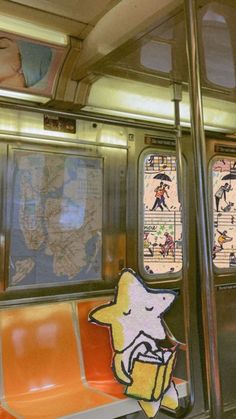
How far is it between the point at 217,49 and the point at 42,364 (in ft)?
6.53

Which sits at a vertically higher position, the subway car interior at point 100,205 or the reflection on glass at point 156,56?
the reflection on glass at point 156,56

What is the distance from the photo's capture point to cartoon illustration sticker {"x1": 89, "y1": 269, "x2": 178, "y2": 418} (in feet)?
7.12

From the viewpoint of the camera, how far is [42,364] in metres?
2.42

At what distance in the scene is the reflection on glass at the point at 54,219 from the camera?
2500mm

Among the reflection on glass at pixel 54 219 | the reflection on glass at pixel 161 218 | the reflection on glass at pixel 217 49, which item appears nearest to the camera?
the reflection on glass at pixel 217 49

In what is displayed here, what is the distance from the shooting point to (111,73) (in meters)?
2.57

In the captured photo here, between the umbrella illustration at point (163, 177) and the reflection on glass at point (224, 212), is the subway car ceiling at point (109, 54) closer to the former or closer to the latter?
the umbrella illustration at point (163, 177)

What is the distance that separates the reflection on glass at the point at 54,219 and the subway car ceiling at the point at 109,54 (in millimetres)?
361

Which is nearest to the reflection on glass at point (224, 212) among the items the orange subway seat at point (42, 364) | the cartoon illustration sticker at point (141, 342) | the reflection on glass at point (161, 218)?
the reflection on glass at point (161, 218)

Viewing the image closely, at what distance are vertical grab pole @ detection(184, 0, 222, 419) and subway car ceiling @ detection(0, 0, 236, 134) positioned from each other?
392 millimetres

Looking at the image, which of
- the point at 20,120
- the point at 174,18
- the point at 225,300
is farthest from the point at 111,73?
the point at 225,300

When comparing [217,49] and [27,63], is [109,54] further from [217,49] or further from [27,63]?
[217,49]

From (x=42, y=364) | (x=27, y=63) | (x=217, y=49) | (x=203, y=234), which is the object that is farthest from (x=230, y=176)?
(x=203, y=234)

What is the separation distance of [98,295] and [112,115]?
3.84ft
